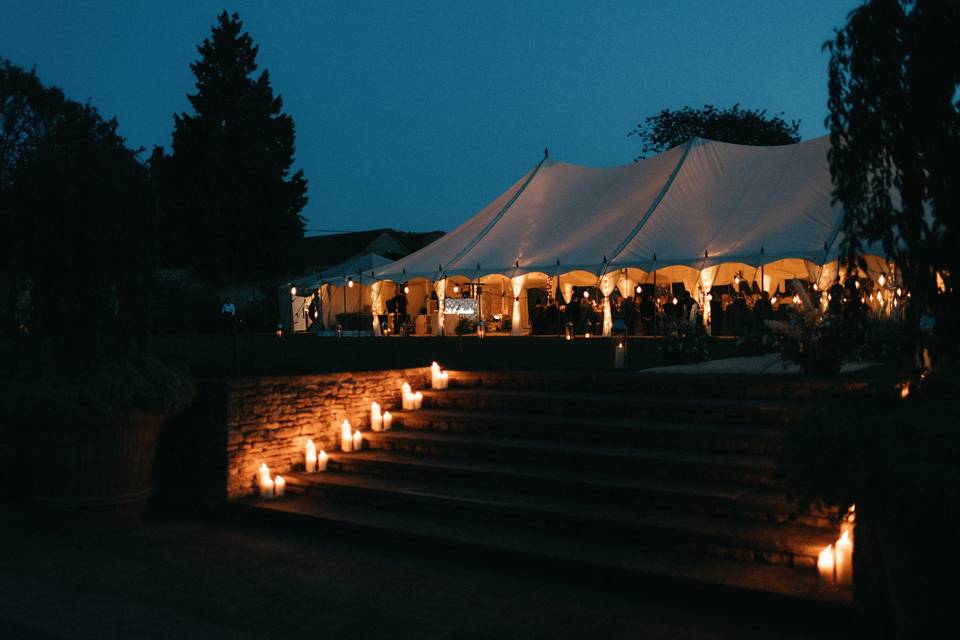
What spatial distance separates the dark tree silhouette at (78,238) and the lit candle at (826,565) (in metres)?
5.00

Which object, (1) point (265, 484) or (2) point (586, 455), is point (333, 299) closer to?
(1) point (265, 484)

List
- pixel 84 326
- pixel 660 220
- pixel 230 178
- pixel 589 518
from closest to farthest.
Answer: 1. pixel 589 518
2. pixel 84 326
3. pixel 660 220
4. pixel 230 178

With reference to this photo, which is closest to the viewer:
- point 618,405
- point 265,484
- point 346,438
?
point 265,484

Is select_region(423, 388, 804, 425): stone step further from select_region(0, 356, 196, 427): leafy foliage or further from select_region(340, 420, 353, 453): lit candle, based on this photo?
select_region(0, 356, 196, 427): leafy foliage

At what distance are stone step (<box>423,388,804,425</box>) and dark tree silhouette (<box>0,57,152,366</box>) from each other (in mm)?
2730

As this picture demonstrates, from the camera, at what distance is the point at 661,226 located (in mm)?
15797

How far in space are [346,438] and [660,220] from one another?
10.5m

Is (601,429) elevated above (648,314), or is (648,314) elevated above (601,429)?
(648,314)

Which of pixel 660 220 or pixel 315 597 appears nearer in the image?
pixel 315 597

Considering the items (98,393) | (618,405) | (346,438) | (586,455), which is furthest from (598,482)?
(98,393)

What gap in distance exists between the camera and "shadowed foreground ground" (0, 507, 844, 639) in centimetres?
387

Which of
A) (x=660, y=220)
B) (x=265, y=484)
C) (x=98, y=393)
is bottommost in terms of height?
(x=265, y=484)

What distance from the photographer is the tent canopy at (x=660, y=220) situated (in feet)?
47.2

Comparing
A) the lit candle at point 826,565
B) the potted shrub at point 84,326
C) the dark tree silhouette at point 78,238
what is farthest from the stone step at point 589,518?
the dark tree silhouette at point 78,238
